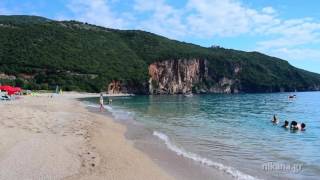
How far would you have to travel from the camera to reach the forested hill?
415 ft

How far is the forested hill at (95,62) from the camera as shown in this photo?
126431mm

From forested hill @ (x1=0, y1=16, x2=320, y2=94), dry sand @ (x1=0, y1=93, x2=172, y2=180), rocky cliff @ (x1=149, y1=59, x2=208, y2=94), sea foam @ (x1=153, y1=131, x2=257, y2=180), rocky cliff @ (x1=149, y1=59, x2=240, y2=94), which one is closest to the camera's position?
dry sand @ (x1=0, y1=93, x2=172, y2=180)

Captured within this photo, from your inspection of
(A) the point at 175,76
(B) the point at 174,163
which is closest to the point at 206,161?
(B) the point at 174,163

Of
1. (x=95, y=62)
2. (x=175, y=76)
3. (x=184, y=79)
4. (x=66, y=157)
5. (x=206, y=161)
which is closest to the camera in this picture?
(x=66, y=157)

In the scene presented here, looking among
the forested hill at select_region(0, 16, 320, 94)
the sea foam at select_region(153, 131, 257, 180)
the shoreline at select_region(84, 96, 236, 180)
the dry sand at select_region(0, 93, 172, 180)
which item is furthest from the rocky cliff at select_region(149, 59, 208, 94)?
the dry sand at select_region(0, 93, 172, 180)

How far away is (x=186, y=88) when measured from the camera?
181 m

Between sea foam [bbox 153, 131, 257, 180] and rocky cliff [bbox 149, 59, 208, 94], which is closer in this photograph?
sea foam [bbox 153, 131, 257, 180]

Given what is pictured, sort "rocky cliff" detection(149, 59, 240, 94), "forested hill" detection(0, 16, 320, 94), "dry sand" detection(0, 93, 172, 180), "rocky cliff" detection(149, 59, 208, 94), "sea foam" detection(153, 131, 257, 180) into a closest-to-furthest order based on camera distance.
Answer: "dry sand" detection(0, 93, 172, 180) < "sea foam" detection(153, 131, 257, 180) < "forested hill" detection(0, 16, 320, 94) < "rocky cliff" detection(149, 59, 208, 94) < "rocky cliff" detection(149, 59, 240, 94)

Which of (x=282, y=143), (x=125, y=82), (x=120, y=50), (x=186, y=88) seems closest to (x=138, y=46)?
(x=120, y=50)

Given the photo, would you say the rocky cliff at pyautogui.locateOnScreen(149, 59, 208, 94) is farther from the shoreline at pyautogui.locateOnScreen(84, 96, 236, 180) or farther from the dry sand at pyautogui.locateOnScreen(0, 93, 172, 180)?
the dry sand at pyautogui.locateOnScreen(0, 93, 172, 180)

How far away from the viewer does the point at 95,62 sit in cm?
14975

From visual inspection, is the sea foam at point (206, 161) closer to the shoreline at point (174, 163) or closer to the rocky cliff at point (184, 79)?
the shoreline at point (174, 163)

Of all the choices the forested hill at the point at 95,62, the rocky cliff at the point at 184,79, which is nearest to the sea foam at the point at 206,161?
the forested hill at the point at 95,62

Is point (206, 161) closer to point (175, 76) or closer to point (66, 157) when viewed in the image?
point (66, 157)
